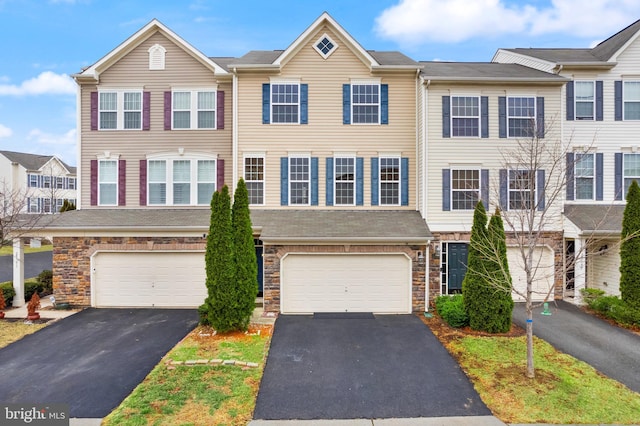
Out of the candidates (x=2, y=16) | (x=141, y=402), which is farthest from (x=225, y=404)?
(x=2, y=16)

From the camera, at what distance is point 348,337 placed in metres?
9.12

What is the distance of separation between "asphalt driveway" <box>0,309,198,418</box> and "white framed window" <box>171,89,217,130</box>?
7964 mm

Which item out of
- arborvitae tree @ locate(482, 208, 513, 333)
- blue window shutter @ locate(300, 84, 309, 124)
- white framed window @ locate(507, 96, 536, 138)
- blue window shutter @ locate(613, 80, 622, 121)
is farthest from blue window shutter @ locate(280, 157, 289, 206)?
blue window shutter @ locate(613, 80, 622, 121)

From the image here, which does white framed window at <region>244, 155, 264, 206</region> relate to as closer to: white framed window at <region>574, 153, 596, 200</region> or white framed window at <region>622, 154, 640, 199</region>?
white framed window at <region>574, 153, 596, 200</region>

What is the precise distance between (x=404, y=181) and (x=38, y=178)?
1820 inches

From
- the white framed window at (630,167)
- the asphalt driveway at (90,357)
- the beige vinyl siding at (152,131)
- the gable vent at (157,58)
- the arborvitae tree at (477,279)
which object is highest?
the gable vent at (157,58)

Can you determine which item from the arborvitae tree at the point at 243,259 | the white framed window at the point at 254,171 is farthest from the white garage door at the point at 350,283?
the white framed window at the point at 254,171

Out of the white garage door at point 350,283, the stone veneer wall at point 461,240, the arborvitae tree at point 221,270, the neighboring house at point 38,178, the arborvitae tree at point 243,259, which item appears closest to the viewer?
the arborvitae tree at point 221,270

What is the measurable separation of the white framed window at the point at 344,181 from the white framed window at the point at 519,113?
657 cm

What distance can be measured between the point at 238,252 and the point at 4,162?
44799 millimetres

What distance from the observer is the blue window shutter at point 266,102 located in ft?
42.3

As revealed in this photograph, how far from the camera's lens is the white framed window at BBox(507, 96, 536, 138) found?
12.5 m

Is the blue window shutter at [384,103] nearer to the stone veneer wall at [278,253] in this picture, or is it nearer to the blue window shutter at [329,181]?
the blue window shutter at [329,181]

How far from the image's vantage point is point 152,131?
530 inches
